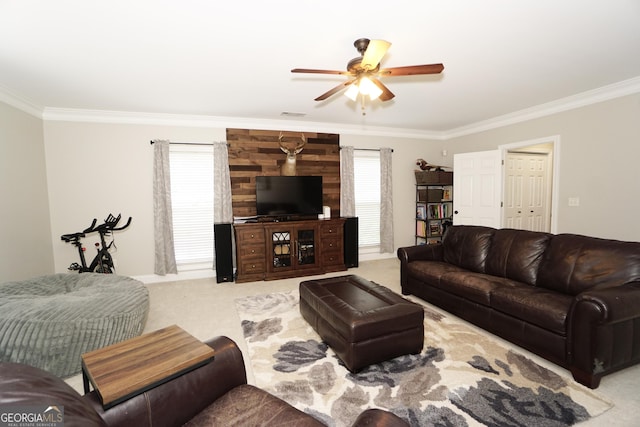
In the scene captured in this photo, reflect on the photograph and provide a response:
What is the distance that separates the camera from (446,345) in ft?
8.23

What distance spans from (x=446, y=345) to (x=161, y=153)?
4.60m

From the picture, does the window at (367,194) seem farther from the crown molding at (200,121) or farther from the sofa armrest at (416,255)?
the sofa armrest at (416,255)

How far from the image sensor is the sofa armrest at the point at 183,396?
106cm

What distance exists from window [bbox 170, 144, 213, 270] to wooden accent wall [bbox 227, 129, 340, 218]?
1.39ft

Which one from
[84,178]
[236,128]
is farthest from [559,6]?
[84,178]

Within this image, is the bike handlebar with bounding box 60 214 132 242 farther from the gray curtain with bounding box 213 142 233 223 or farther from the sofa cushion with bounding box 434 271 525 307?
the sofa cushion with bounding box 434 271 525 307

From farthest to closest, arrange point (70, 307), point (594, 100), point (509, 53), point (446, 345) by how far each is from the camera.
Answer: point (594, 100) < point (509, 53) < point (446, 345) < point (70, 307)

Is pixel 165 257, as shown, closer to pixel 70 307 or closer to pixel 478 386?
pixel 70 307

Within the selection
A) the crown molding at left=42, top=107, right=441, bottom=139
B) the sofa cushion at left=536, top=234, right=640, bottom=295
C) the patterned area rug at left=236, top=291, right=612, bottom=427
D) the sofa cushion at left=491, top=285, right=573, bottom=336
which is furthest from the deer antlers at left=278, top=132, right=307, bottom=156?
the sofa cushion at left=536, top=234, right=640, bottom=295

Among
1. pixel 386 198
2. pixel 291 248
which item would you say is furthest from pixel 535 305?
pixel 386 198

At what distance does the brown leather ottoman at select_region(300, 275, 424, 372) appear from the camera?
6.96ft

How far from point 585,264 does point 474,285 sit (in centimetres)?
90

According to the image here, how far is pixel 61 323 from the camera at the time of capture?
6.86 ft

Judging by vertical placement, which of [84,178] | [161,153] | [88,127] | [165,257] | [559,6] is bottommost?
[165,257]
